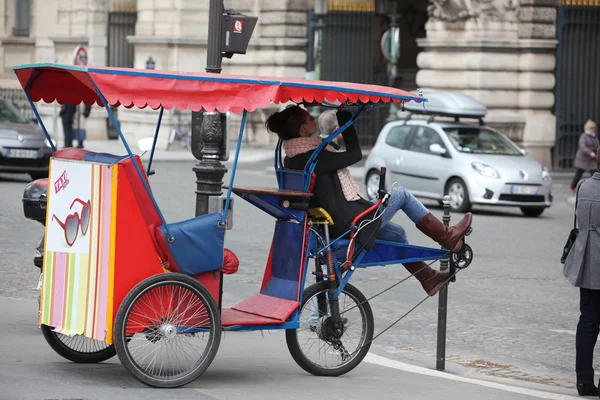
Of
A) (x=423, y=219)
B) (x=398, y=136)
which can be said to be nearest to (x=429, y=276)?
(x=423, y=219)

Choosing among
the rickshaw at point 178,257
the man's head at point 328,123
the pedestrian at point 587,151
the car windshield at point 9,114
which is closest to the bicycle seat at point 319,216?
the rickshaw at point 178,257

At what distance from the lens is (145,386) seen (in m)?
7.99

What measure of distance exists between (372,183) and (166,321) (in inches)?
613

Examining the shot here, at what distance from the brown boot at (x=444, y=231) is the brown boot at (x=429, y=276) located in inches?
7.8

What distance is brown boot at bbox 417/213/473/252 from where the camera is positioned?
8969 millimetres

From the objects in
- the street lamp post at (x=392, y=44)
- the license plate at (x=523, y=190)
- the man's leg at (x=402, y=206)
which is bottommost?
the license plate at (x=523, y=190)

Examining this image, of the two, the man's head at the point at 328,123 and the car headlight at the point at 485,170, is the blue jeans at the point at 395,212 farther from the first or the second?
the car headlight at the point at 485,170

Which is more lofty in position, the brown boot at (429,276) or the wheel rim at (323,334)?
the brown boot at (429,276)

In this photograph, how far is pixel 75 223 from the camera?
816cm

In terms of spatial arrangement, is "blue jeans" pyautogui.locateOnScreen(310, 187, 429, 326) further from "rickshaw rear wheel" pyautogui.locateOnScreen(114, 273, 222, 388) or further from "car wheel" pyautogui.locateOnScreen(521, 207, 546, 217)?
"car wheel" pyautogui.locateOnScreen(521, 207, 546, 217)

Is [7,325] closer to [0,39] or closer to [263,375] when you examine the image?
[263,375]

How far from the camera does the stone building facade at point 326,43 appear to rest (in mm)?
29703

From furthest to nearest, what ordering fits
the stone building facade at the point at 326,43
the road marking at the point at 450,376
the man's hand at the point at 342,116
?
the stone building facade at the point at 326,43
the man's hand at the point at 342,116
the road marking at the point at 450,376

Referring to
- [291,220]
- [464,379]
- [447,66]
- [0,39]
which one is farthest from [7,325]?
[0,39]
